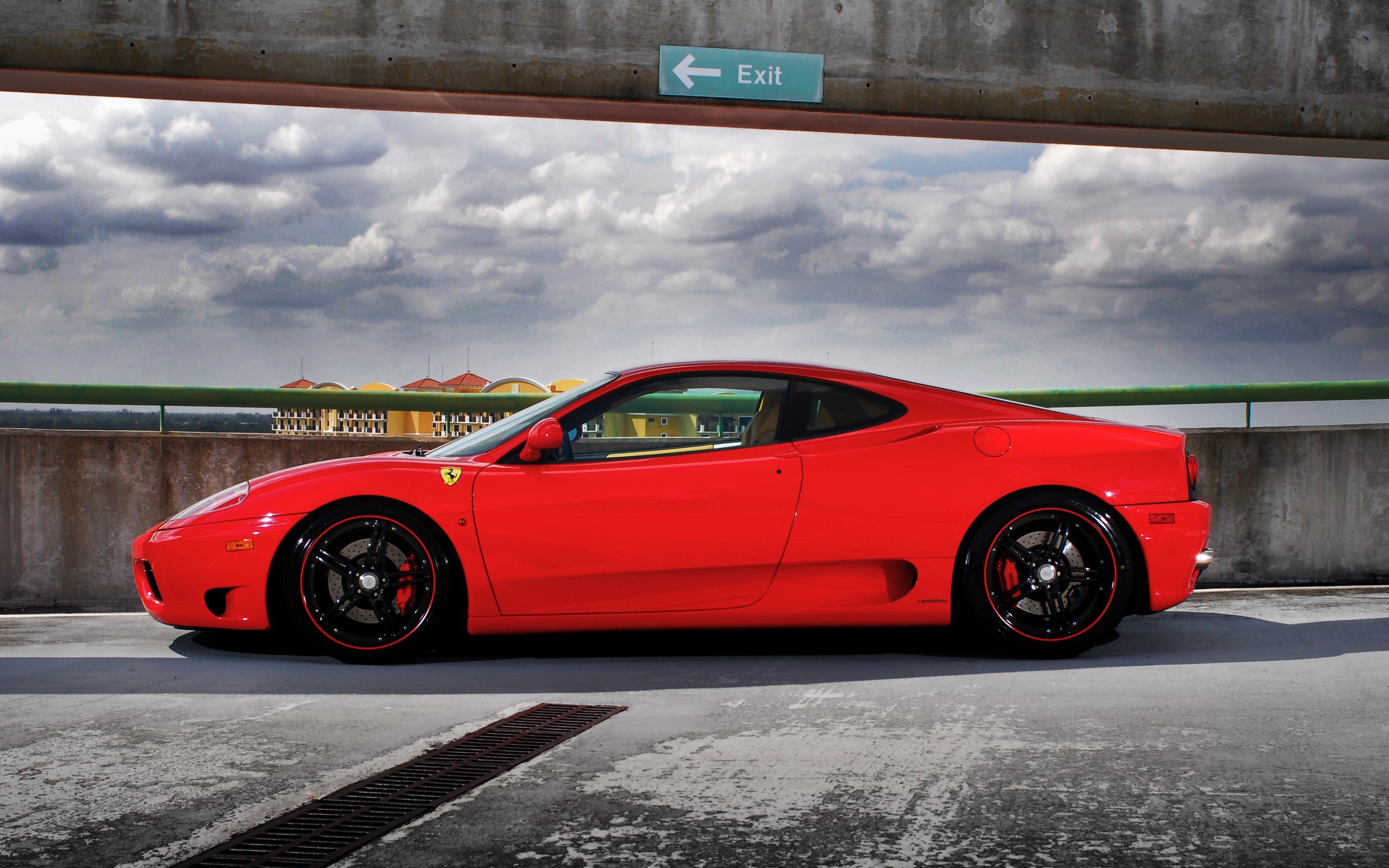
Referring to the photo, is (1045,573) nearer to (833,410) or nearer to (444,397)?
(833,410)

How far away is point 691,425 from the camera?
5.28 metres

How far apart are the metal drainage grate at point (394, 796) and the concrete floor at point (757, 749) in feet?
0.25

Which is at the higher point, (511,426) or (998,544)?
(511,426)

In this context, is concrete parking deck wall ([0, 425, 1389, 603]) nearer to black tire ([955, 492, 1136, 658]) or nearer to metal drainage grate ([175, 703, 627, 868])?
black tire ([955, 492, 1136, 658])

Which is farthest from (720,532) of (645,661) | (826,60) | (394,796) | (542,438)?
(826,60)

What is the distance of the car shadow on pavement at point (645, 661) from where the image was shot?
4555 mm

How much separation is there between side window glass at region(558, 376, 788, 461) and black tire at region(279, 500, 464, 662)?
2.32ft

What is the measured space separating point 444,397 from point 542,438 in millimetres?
2817

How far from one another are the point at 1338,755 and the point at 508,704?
267cm

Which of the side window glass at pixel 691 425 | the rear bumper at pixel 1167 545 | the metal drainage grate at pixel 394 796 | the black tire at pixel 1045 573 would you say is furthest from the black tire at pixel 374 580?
the rear bumper at pixel 1167 545

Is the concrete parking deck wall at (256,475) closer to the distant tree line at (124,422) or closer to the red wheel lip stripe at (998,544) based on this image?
the distant tree line at (124,422)

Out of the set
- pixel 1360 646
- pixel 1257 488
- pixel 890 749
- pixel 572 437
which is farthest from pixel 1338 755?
pixel 1257 488

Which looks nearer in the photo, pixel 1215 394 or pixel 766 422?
pixel 766 422

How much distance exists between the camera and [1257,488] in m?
7.62
